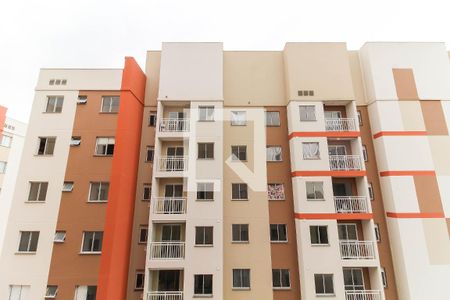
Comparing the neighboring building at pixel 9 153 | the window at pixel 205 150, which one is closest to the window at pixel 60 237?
the window at pixel 205 150

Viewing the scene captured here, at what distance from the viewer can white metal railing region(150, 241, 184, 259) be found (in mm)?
16047

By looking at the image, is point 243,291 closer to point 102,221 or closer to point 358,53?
point 102,221

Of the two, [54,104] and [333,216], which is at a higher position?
[54,104]

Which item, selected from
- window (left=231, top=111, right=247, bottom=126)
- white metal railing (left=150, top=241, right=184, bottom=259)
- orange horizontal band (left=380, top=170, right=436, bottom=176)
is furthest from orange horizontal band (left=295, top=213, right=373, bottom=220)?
white metal railing (left=150, top=241, right=184, bottom=259)

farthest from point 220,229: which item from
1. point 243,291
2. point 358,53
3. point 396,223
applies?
point 358,53

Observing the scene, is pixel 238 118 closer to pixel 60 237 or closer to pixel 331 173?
pixel 331 173

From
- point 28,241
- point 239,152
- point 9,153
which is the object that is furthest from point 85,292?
point 9,153

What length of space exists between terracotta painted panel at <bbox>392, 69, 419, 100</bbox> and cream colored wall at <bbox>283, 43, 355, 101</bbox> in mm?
3471

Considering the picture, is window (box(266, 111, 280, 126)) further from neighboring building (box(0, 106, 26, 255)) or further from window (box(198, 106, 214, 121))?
neighboring building (box(0, 106, 26, 255))

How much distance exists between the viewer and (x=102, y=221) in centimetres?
1551

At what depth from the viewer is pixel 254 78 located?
2016cm

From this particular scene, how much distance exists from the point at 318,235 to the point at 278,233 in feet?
8.49

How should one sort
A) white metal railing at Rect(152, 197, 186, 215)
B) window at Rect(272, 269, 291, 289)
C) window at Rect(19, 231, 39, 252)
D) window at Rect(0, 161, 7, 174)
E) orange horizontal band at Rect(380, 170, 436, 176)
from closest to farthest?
1. window at Rect(19, 231, 39, 252)
2. window at Rect(272, 269, 291, 289)
3. white metal railing at Rect(152, 197, 186, 215)
4. orange horizontal band at Rect(380, 170, 436, 176)
5. window at Rect(0, 161, 7, 174)

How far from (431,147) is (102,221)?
2278cm
